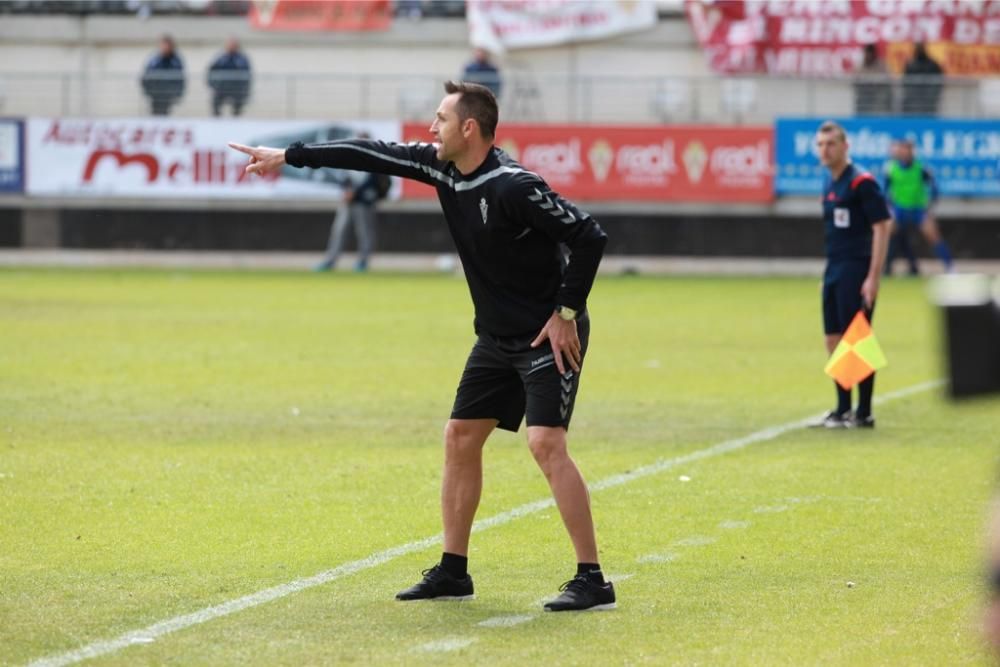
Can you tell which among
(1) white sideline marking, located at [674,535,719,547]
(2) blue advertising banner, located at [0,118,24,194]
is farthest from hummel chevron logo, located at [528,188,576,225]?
(2) blue advertising banner, located at [0,118,24,194]

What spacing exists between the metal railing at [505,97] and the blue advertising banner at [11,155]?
1.38 m

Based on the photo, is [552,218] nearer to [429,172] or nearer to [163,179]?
[429,172]

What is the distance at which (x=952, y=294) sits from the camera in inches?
126

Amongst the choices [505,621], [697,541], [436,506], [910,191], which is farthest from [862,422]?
[910,191]

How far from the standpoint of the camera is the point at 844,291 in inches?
492

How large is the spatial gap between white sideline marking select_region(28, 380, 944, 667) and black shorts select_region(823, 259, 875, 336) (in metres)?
1.24

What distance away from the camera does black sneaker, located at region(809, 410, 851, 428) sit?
12.3 meters

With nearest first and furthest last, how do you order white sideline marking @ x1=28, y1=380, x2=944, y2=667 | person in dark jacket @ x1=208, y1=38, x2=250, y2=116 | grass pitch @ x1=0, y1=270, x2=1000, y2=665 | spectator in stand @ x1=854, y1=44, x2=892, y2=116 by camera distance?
1. white sideline marking @ x1=28, y1=380, x2=944, y2=667
2. grass pitch @ x1=0, y1=270, x2=1000, y2=665
3. spectator in stand @ x1=854, y1=44, x2=892, y2=116
4. person in dark jacket @ x1=208, y1=38, x2=250, y2=116

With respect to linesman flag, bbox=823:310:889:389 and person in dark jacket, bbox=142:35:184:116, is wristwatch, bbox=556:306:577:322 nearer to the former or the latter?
linesman flag, bbox=823:310:889:389

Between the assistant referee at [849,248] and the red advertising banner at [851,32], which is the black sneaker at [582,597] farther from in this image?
the red advertising banner at [851,32]

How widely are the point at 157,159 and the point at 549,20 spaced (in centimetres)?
957

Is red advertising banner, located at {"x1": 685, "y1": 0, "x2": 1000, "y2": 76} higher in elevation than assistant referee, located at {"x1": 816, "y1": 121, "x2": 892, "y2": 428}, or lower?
higher

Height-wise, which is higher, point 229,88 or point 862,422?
point 229,88

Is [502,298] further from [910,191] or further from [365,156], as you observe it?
[910,191]
